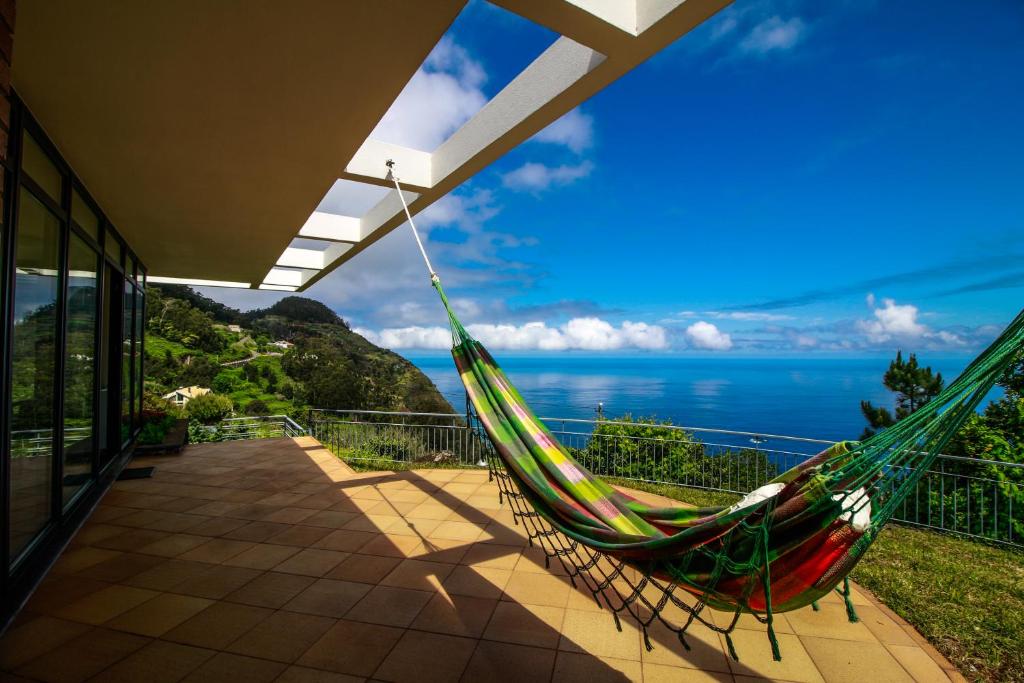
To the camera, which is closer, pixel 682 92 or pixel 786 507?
pixel 786 507

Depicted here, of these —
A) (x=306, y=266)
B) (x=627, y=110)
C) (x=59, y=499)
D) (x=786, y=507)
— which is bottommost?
(x=59, y=499)

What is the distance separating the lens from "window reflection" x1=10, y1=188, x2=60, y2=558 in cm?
243

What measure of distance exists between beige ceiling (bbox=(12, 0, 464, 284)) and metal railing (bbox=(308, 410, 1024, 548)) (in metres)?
2.14

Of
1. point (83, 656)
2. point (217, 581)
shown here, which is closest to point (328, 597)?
point (217, 581)

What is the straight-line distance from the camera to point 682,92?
22922 mm

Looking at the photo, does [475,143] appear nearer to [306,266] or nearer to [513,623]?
[513,623]

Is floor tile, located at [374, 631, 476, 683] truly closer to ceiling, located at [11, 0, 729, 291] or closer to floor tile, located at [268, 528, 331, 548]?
floor tile, located at [268, 528, 331, 548]

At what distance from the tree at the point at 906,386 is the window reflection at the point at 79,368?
13.5 meters

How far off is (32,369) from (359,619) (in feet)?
7.53

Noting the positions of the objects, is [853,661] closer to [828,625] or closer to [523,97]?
[828,625]

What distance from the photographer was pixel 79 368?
12.2 ft

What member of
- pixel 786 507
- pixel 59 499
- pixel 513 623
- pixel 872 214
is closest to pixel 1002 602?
pixel 786 507

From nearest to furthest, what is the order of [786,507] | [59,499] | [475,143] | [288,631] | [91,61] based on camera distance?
[786,507]
[91,61]
[288,631]
[475,143]
[59,499]

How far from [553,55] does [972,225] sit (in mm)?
80964
